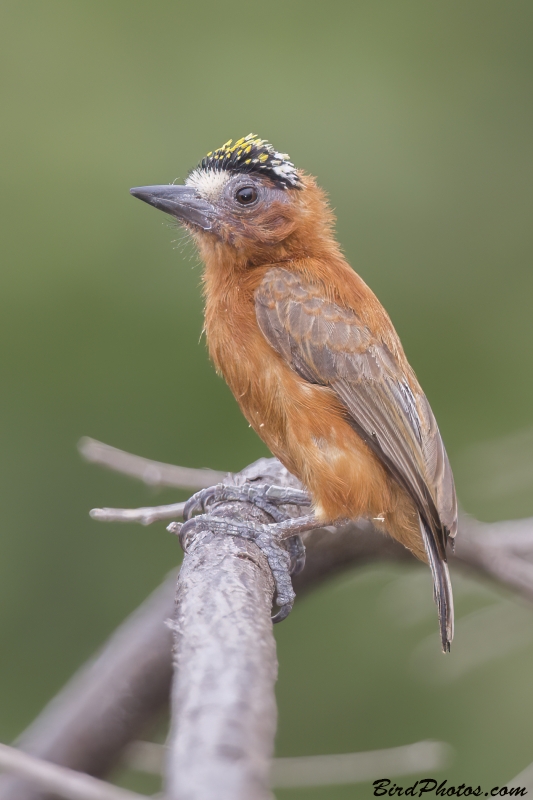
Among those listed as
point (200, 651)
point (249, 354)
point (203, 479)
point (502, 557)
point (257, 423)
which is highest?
point (249, 354)

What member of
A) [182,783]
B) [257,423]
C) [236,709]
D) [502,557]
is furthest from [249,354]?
[182,783]

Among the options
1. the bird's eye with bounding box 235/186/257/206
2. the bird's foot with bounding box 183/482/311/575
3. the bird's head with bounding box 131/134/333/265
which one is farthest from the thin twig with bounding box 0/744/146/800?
the bird's eye with bounding box 235/186/257/206

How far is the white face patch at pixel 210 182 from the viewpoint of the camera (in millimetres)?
3174

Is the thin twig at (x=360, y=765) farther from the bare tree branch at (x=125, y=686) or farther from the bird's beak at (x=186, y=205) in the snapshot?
the bird's beak at (x=186, y=205)

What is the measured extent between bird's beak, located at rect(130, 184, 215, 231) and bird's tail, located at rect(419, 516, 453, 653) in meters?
1.30

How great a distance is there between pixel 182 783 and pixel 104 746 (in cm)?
176

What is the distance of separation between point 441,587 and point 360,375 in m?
0.73

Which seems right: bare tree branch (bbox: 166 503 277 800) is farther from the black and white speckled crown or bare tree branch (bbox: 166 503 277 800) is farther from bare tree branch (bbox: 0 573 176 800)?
the black and white speckled crown

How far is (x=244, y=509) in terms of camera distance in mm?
2744

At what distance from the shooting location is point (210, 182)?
10.5 feet

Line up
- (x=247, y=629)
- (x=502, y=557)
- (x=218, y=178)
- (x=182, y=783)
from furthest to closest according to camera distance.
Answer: (x=218, y=178), (x=502, y=557), (x=247, y=629), (x=182, y=783)

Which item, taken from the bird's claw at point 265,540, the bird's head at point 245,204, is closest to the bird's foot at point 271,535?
the bird's claw at point 265,540

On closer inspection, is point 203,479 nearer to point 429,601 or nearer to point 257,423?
point 257,423

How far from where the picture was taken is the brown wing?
9.15 ft
